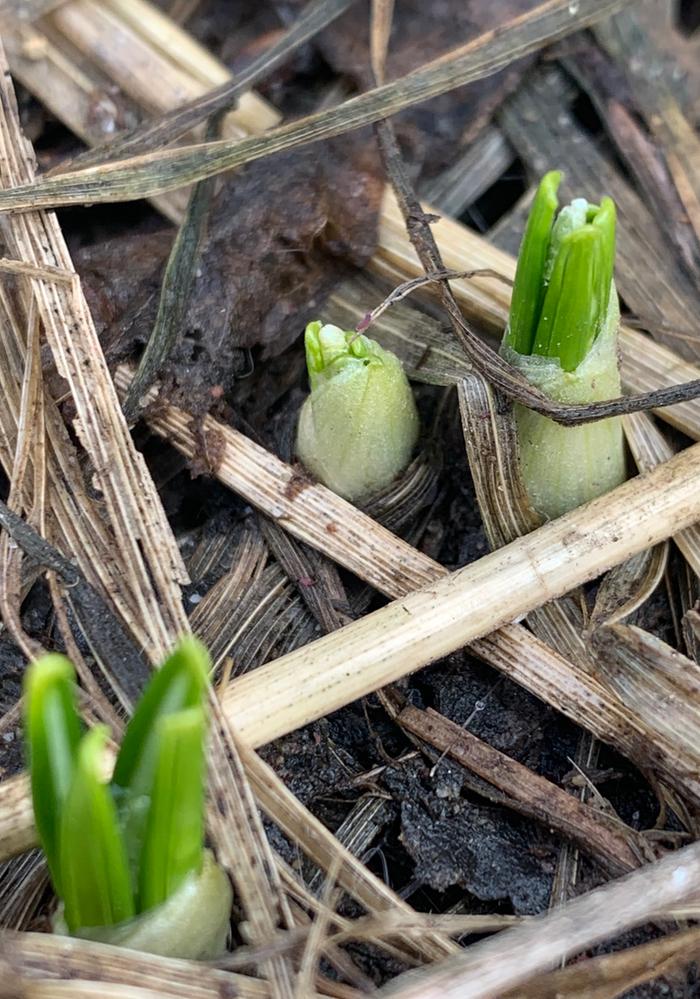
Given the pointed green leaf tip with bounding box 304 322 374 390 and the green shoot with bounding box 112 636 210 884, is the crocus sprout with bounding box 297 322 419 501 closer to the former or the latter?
the pointed green leaf tip with bounding box 304 322 374 390

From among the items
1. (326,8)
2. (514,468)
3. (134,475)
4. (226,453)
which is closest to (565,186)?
(326,8)

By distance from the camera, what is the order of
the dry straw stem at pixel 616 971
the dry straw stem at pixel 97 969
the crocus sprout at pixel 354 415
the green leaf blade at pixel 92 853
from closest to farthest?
the green leaf blade at pixel 92 853 < the dry straw stem at pixel 97 969 < the dry straw stem at pixel 616 971 < the crocus sprout at pixel 354 415

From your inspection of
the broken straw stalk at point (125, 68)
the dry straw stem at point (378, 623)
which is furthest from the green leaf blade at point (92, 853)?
the broken straw stalk at point (125, 68)

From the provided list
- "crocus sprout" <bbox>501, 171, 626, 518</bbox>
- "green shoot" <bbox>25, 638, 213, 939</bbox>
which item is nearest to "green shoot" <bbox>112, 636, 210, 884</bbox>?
"green shoot" <bbox>25, 638, 213, 939</bbox>

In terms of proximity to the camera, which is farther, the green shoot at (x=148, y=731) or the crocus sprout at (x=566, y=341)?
the crocus sprout at (x=566, y=341)

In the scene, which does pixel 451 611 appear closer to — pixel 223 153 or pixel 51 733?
pixel 51 733

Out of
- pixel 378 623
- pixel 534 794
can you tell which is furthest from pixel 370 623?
pixel 534 794

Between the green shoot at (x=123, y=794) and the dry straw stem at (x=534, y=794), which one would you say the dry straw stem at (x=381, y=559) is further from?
the green shoot at (x=123, y=794)
